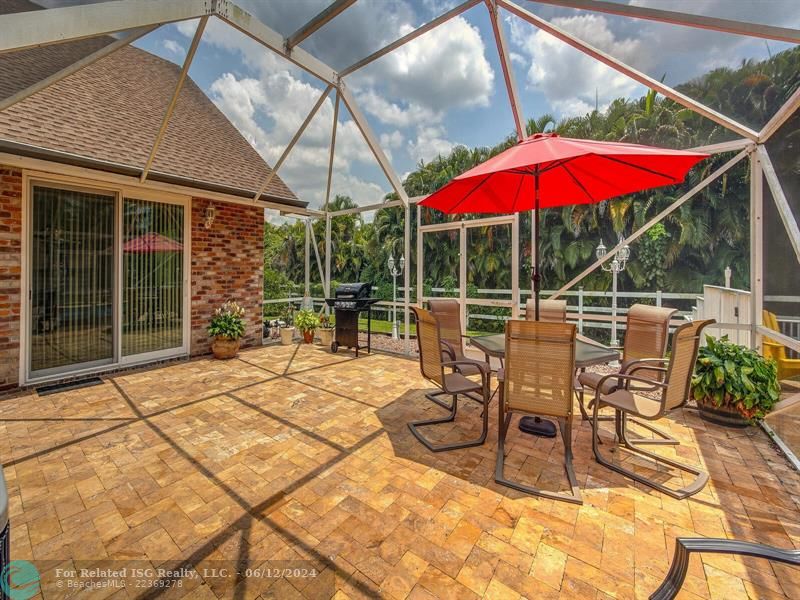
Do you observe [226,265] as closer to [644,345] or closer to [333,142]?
[333,142]

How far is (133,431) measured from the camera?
337cm

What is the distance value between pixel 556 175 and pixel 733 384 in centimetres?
279

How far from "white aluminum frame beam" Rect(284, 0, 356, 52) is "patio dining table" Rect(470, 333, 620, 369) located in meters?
3.54

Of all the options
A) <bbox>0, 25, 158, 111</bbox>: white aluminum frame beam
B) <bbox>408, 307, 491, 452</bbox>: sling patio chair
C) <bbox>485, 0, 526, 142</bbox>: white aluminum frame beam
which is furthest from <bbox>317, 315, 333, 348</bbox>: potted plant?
<bbox>0, 25, 158, 111</bbox>: white aluminum frame beam

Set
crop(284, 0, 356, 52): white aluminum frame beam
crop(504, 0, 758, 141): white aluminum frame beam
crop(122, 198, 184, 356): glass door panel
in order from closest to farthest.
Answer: crop(284, 0, 356, 52): white aluminum frame beam → crop(504, 0, 758, 141): white aluminum frame beam → crop(122, 198, 184, 356): glass door panel

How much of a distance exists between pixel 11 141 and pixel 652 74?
286 inches

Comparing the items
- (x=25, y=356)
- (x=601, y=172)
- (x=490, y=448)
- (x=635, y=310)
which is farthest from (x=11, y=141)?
(x=635, y=310)

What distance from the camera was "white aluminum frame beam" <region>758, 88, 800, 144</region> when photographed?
123 inches

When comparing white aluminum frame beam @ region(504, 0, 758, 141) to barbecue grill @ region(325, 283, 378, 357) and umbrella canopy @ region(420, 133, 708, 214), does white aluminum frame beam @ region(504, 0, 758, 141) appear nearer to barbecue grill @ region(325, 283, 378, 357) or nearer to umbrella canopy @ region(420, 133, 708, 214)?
umbrella canopy @ region(420, 133, 708, 214)

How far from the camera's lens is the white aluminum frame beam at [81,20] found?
2311 millimetres

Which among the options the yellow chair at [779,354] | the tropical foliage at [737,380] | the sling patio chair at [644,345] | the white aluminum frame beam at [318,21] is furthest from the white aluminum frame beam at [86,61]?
the yellow chair at [779,354]

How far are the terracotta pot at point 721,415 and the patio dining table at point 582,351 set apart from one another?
1381mm

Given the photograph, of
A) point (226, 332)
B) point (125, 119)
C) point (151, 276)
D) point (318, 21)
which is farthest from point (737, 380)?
point (125, 119)

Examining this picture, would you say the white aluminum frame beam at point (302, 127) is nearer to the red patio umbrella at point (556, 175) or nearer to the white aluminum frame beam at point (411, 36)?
the white aluminum frame beam at point (411, 36)
